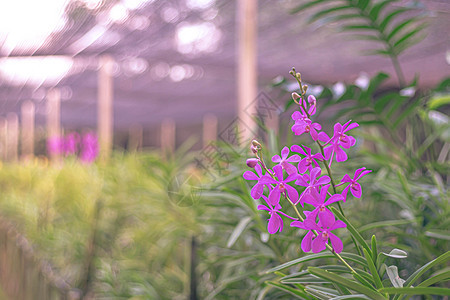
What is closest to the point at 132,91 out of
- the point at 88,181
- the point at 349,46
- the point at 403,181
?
the point at 349,46

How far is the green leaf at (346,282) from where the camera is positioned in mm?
290

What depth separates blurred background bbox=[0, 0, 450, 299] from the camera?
26.2 inches

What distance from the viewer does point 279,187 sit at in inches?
12.0

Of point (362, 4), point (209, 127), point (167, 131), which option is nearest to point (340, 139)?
point (362, 4)

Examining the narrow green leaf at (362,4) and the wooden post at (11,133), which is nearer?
the narrow green leaf at (362,4)

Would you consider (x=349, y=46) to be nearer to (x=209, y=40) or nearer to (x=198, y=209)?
(x=209, y=40)

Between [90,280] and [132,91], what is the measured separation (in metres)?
5.32

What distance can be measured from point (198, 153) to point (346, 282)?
0.53 meters

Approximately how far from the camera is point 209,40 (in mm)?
3168

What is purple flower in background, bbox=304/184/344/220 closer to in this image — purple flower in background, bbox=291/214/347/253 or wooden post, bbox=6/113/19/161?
purple flower in background, bbox=291/214/347/253

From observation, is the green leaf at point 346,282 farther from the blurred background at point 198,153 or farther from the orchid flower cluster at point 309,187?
the blurred background at point 198,153

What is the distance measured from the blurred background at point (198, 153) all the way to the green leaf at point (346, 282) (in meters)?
0.19

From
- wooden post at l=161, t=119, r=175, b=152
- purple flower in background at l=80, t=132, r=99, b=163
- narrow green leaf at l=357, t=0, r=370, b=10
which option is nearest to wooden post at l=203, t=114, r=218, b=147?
wooden post at l=161, t=119, r=175, b=152

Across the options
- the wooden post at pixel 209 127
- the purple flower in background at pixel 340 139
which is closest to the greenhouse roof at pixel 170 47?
the purple flower in background at pixel 340 139
